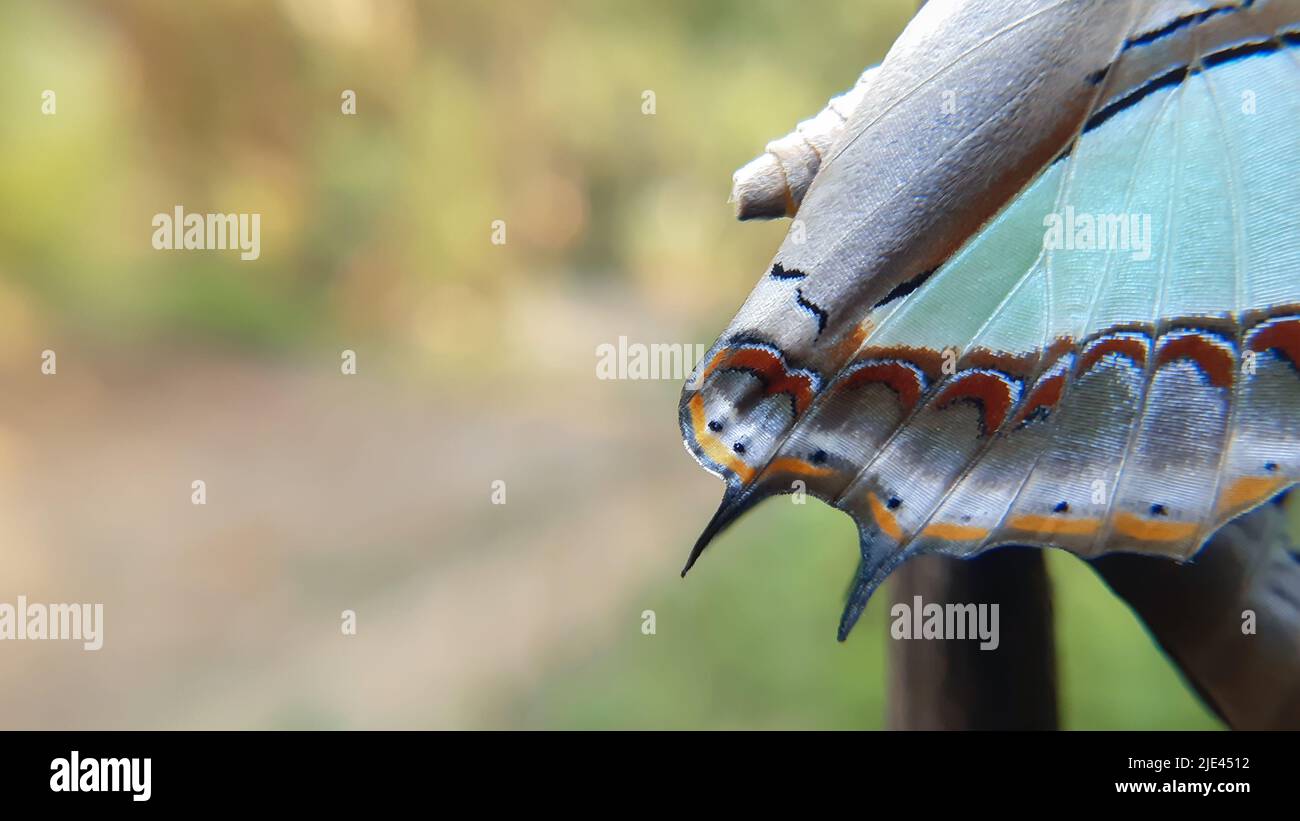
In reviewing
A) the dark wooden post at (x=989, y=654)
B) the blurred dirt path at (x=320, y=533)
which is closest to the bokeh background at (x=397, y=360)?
the blurred dirt path at (x=320, y=533)

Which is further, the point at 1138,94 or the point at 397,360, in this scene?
the point at 397,360

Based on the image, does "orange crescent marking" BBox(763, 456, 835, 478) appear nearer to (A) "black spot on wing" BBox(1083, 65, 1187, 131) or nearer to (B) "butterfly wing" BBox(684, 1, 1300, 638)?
(B) "butterfly wing" BBox(684, 1, 1300, 638)

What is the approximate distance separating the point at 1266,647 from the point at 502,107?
5.64 feet

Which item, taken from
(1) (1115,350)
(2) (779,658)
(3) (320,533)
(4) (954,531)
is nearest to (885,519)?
(4) (954,531)

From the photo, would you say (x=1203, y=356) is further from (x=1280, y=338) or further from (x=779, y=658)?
(x=779, y=658)

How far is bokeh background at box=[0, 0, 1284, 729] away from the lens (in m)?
1.69

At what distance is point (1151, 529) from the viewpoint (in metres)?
0.48

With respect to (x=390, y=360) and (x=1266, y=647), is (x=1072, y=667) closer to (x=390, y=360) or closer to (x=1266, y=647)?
(x=1266, y=647)

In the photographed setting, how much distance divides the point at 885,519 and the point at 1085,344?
0.13 metres

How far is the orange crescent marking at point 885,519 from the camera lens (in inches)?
19.6

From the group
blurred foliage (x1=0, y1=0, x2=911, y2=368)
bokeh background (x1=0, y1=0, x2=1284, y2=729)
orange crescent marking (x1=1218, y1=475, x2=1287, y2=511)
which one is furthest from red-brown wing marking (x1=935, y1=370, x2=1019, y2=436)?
blurred foliage (x1=0, y1=0, x2=911, y2=368)

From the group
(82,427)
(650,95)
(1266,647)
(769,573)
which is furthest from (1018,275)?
(82,427)

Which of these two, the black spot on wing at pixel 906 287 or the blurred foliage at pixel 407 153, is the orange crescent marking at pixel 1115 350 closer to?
the black spot on wing at pixel 906 287

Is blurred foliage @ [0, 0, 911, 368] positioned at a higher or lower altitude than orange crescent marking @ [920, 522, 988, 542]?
higher
